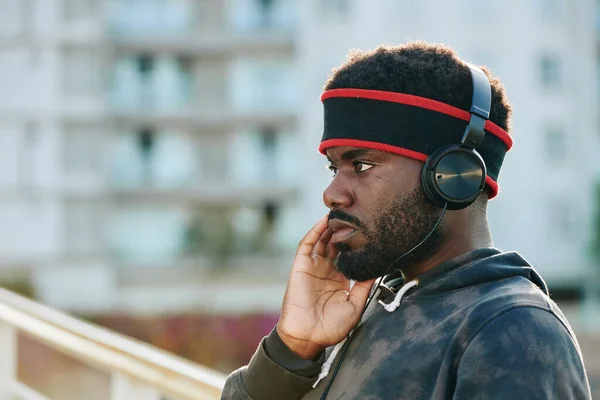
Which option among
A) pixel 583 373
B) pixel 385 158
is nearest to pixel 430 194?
pixel 385 158

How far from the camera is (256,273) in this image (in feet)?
89.0

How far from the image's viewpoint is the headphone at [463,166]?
1584 mm

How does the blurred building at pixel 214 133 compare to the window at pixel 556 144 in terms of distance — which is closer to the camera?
the blurred building at pixel 214 133

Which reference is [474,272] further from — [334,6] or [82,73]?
[334,6]

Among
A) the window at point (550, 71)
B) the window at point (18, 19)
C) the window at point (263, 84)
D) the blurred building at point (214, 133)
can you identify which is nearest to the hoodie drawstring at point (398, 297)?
the blurred building at point (214, 133)

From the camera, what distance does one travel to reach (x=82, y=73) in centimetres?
2708

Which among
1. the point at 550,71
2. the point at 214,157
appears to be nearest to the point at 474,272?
the point at 214,157

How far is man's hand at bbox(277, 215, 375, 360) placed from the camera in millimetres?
1705

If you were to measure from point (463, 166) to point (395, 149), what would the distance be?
4.9 inches

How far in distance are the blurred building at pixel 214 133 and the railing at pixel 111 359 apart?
2298cm

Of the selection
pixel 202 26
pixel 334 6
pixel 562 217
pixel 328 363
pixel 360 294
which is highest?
pixel 360 294

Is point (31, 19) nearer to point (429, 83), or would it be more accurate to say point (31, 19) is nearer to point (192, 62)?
point (192, 62)

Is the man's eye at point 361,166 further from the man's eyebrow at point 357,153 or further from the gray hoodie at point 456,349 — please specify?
the gray hoodie at point 456,349

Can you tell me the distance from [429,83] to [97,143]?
86.8 feet
